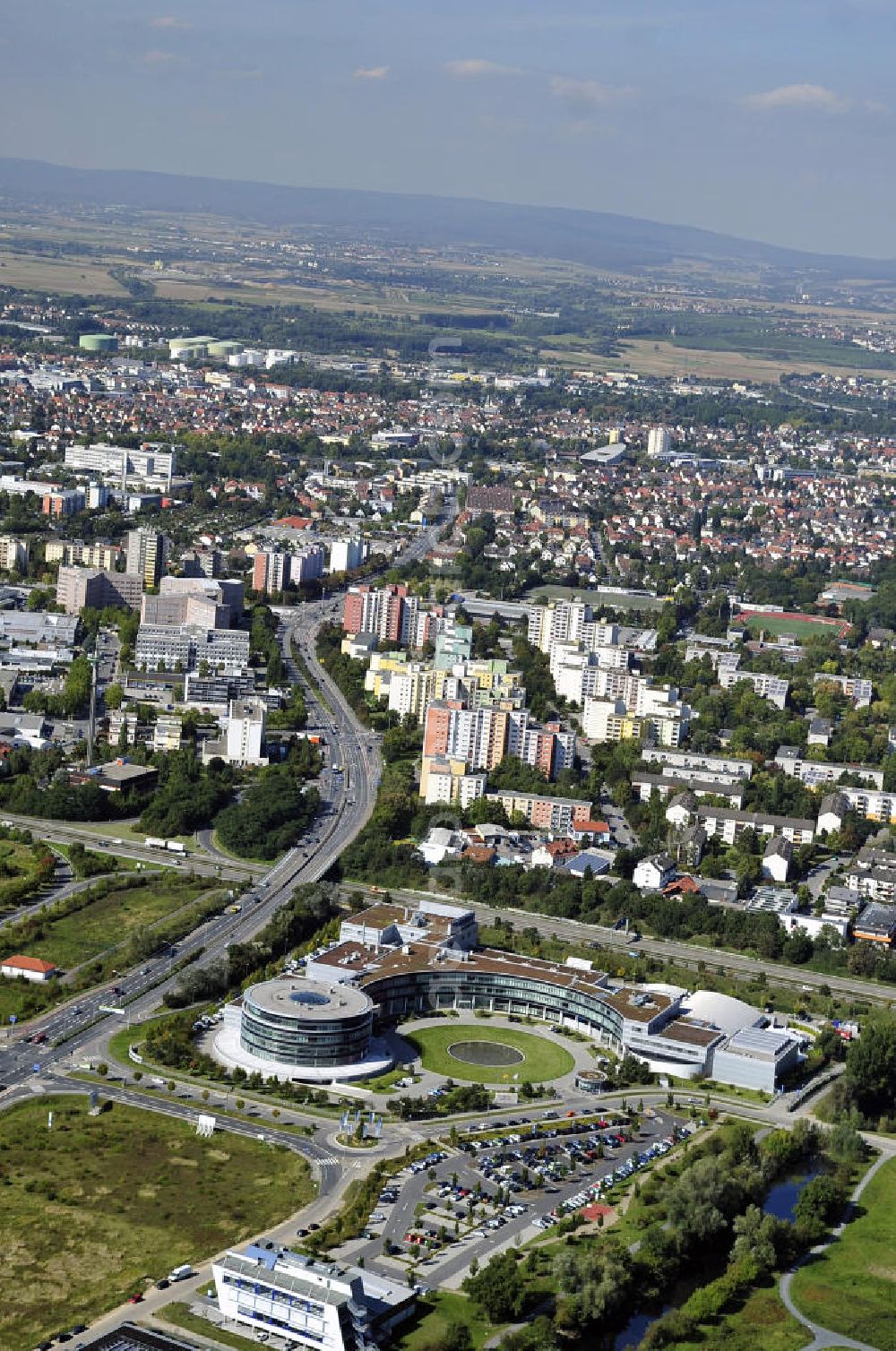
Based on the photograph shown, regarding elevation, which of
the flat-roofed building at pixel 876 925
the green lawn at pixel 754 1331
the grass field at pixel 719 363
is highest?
the grass field at pixel 719 363

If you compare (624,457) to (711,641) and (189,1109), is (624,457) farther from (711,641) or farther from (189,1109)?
(189,1109)

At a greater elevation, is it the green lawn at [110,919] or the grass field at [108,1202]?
the green lawn at [110,919]

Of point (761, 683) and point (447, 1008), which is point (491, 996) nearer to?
point (447, 1008)

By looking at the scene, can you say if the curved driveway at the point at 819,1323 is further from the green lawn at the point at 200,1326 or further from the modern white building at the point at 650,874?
the modern white building at the point at 650,874

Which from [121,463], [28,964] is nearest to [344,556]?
[121,463]

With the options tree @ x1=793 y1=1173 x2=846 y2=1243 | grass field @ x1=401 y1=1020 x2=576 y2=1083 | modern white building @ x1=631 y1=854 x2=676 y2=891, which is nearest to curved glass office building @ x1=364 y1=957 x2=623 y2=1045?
grass field @ x1=401 y1=1020 x2=576 y2=1083

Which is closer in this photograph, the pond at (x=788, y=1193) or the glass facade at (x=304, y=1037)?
the pond at (x=788, y=1193)

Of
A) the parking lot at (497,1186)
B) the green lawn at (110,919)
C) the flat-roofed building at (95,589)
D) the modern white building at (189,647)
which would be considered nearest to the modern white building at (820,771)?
the modern white building at (189,647)
